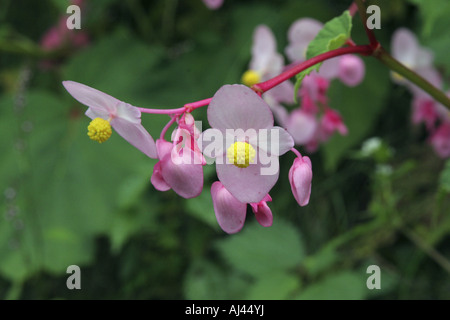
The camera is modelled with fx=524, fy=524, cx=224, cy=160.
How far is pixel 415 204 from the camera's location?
133 cm

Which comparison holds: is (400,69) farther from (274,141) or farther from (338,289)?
(338,289)

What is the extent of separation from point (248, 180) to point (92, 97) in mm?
161

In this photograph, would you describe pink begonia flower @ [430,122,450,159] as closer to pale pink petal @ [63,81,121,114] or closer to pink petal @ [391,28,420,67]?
pink petal @ [391,28,420,67]

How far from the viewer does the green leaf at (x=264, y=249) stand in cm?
116

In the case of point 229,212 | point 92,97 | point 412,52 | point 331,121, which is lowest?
point 229,212

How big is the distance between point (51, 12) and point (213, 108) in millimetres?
1469

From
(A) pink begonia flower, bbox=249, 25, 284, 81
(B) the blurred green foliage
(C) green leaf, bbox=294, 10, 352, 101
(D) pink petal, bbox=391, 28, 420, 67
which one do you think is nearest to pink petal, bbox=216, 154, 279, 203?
(C) green leaf, bbox=294, 10, 352, 101

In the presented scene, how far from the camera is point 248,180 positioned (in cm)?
46

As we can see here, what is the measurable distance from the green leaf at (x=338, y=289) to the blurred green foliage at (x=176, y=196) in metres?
0.04

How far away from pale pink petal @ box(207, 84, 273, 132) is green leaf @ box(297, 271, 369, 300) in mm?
631

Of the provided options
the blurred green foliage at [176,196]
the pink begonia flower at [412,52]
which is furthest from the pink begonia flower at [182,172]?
the pink begonia flower at [412,52]

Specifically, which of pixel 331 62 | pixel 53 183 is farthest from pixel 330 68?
pixel 53 183

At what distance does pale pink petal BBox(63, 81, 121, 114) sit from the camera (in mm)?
464
